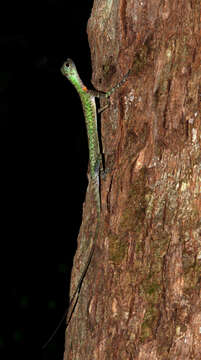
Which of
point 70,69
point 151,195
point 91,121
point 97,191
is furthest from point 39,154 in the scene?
point 151,195

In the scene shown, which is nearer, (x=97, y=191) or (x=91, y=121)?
(x=97, y=191)

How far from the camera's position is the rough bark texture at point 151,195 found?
6.49 feet

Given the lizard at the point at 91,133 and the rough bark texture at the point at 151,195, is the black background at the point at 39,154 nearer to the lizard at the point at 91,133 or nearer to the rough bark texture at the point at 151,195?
the lizard at the point at 91,133

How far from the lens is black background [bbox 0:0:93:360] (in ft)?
16.2

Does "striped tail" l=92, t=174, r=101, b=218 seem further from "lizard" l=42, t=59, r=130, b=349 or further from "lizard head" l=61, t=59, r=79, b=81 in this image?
"lizard head" l=61, t=59, r=79, b=81

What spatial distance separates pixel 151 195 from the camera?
2.08 metres

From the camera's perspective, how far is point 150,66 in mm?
2092

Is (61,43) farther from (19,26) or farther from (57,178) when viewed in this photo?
(57,178)

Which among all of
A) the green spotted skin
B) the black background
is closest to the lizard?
the green spotted skin

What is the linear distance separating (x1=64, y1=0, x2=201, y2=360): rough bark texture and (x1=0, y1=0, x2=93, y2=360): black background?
2.60 meters

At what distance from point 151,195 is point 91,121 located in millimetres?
917

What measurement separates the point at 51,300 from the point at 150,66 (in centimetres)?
339

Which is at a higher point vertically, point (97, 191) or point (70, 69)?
point (70, 69)

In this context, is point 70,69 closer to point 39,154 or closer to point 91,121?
point 91,121
